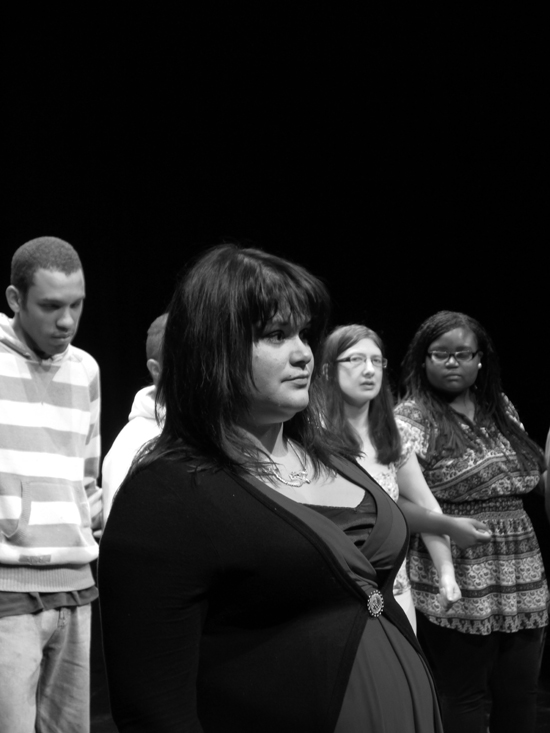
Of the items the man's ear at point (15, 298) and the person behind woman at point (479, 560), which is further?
the person behind woman at point (479, 560)

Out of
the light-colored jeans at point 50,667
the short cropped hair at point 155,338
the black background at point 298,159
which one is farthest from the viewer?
the black background at point 298,159

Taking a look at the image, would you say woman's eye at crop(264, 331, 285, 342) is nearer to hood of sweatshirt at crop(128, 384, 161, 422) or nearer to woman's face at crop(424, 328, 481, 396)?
hood of sweatshirt at crop(128, 384, 161, 422)

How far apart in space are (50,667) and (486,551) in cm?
140

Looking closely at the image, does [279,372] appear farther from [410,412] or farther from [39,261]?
[410,412]

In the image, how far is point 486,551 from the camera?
2760 millimetres

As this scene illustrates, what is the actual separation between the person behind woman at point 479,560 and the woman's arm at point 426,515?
0.13 meters

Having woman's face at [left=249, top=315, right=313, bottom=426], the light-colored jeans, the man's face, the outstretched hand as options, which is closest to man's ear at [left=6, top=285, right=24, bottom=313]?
the man's face

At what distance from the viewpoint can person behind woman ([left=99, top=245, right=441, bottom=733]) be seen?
3.57 ft

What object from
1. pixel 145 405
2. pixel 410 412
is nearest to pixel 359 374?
pixel 410 412

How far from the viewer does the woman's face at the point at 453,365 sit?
9.66 feet

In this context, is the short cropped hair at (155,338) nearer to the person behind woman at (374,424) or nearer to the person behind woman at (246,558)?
the person behind woman at (374,424)

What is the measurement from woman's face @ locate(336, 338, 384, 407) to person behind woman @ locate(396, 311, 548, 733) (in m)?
0.19

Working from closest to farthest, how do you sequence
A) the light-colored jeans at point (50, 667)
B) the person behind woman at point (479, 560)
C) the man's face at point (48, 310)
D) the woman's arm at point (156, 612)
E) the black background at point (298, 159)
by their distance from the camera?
the woman's arm at point (156, 612), the light-colored jeans at point (50, 667), the man's face at point (48, 310), the person behind woman at point (479, 560), the black background at point (298, 159)

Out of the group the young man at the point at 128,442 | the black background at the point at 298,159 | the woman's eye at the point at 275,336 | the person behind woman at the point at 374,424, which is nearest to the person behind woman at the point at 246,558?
the woman's eye at the point at 275,336
